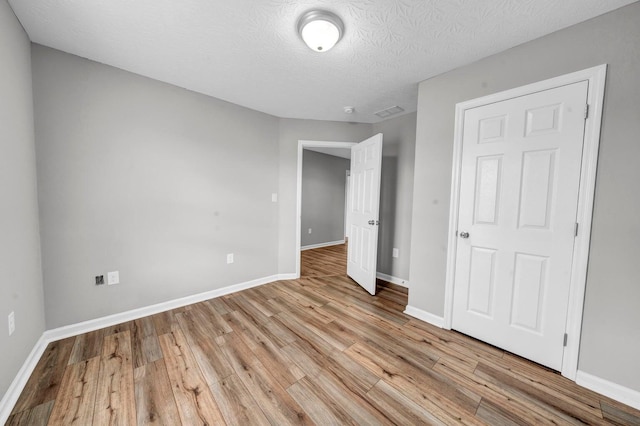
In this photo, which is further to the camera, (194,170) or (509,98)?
(194,170)

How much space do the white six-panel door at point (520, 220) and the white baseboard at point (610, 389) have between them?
12 centimetres

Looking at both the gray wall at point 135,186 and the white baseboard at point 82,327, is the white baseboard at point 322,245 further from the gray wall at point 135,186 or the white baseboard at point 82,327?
the gray wall at point 135,186

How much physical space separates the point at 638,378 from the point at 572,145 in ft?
4.81

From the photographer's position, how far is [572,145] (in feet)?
4.98

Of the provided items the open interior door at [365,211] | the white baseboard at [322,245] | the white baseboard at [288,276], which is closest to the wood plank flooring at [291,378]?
the open interior door at [365,211]

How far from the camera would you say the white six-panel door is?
1552 mm

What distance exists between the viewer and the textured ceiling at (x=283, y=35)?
1369 millimetres

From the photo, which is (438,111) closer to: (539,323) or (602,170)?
(602,170)

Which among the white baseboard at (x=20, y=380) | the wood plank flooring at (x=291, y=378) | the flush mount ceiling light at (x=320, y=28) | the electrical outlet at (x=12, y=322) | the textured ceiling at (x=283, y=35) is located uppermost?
the textured ceiling at (x=283, y=35)

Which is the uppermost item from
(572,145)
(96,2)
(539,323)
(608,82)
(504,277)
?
(96,2)

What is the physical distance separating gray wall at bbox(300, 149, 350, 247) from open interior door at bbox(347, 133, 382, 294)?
214 cm

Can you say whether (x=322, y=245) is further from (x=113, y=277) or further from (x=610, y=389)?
(x=610, y=389)

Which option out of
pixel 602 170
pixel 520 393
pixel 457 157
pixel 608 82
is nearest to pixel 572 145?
pixel 602 170

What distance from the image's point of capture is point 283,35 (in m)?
1.60
